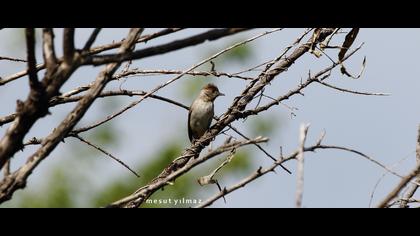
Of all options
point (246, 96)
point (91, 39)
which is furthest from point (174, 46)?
point (246, 96)

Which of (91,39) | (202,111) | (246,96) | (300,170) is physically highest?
(202,111)

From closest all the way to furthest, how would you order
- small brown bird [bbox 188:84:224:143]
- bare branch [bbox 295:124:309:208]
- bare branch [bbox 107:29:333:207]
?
1. bare branch [bbox 295:124:309:208]
2. bare branch [bbox 107:29:333:207]
3. small brown bird [bbox 188:84:224:143]

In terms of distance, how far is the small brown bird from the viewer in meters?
8.76

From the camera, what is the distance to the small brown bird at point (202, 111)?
8758 mm

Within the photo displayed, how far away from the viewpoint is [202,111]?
8.77 meters

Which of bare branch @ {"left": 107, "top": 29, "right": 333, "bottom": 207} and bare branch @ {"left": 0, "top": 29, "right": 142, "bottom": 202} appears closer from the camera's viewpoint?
bare branch @ {"left": 0, "top": 29, "right": 142, "bottom": 202}

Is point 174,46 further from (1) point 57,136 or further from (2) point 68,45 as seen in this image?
(1) point 57,136

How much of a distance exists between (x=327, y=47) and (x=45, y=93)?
2.21m

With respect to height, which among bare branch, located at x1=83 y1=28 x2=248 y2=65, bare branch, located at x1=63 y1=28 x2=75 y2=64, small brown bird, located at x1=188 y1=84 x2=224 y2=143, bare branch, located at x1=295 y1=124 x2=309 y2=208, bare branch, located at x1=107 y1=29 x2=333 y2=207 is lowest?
bare branch, located at x1=295 y1=124 x2=309 y2=208

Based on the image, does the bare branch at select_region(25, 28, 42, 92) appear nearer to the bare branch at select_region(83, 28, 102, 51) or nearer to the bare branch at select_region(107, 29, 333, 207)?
the bare branch at select_region(83, 28, 102, 51)

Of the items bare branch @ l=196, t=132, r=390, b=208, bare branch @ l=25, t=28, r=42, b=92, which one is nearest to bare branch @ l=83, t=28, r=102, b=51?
bare branch @ l=25, t=28, r=42, b=92

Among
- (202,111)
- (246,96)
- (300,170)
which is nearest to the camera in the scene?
(300,170)

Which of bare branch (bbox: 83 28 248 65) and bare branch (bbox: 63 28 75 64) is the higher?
bare branch (bbox: 63 28 75 64)
